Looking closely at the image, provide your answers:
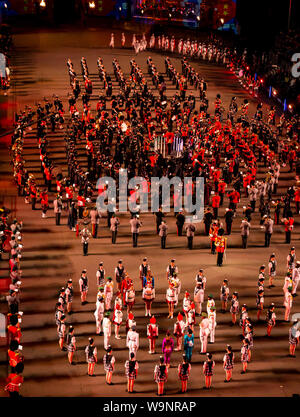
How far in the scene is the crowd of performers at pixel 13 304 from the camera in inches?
575

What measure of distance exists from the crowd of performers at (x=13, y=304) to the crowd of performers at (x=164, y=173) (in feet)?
3.33

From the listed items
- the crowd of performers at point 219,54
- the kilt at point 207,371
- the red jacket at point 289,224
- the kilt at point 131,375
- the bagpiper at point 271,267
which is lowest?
the kilt at point 131,375

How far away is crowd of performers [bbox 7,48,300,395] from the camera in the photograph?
1641cm

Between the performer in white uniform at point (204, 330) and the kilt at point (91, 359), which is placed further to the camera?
the performer in white uniform at point (204, 330)

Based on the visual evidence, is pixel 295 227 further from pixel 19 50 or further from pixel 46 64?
pixel 19 50

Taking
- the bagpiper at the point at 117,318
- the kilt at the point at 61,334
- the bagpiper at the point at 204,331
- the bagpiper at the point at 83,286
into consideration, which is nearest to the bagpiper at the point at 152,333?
the bagpiper at the point at 117,318

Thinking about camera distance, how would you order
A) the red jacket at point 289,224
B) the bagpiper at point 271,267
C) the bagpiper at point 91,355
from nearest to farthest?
the bagpiper at point 91,355
the bagpiper at point 271,267
the red jacket at point 289,224

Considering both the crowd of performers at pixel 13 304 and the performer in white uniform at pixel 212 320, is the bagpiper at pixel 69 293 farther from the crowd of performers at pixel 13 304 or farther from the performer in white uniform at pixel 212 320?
the performer in white uniform at pixel 212 320

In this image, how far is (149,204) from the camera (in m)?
25.2

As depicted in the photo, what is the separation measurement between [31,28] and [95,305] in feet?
130

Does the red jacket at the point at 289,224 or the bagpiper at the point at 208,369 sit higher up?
the red jacket at the point at 289,224

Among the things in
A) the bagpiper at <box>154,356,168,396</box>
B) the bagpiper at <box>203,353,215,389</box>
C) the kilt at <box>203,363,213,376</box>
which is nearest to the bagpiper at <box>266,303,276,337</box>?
the bagpiper at <box>203,353,215,389</box>

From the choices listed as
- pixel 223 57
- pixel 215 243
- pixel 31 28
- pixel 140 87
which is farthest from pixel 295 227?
pixel 31 28

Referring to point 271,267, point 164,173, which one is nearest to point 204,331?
point 271,267
